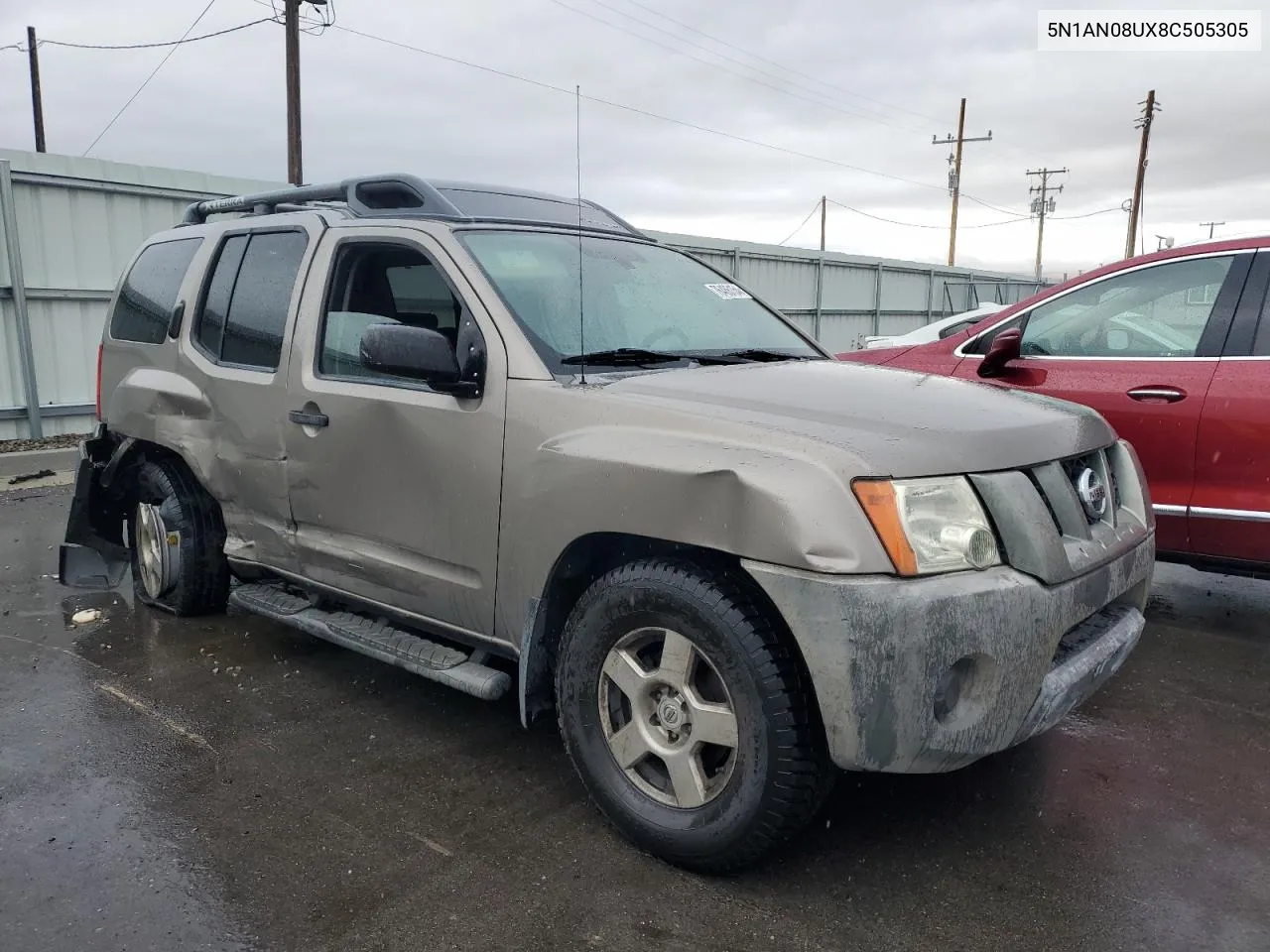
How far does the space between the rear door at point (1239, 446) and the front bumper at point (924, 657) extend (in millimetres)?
2140

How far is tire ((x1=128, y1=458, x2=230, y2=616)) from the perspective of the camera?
4469 millimetres

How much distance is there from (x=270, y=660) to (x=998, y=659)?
3.13 metres

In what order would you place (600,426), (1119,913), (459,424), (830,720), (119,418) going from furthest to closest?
(119,418) < (459,424) < (600,426) < (1119,913) < (830,720)

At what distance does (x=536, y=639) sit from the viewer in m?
2.85

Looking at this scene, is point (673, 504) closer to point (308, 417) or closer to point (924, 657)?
point (924, 657)

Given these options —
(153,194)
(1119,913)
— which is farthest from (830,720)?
(153,194)

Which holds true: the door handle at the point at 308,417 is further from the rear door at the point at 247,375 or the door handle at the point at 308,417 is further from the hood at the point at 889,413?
the hood at the point at 889,413

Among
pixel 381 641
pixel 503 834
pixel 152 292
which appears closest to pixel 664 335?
pixel 381 641

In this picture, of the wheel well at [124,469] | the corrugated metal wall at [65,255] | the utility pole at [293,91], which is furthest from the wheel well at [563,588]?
the utility pole at [293,91]

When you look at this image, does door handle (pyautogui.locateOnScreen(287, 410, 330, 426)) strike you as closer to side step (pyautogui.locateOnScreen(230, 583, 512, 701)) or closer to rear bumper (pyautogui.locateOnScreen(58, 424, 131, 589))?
side step (pyautogui.locateOnScreen(230, 583, 512, 701))

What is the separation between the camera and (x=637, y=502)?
8.29ft

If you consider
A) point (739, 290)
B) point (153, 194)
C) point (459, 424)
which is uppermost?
point (153, 194)

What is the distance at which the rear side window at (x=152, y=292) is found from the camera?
4480mm

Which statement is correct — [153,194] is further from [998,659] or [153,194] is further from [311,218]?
[998,659]
